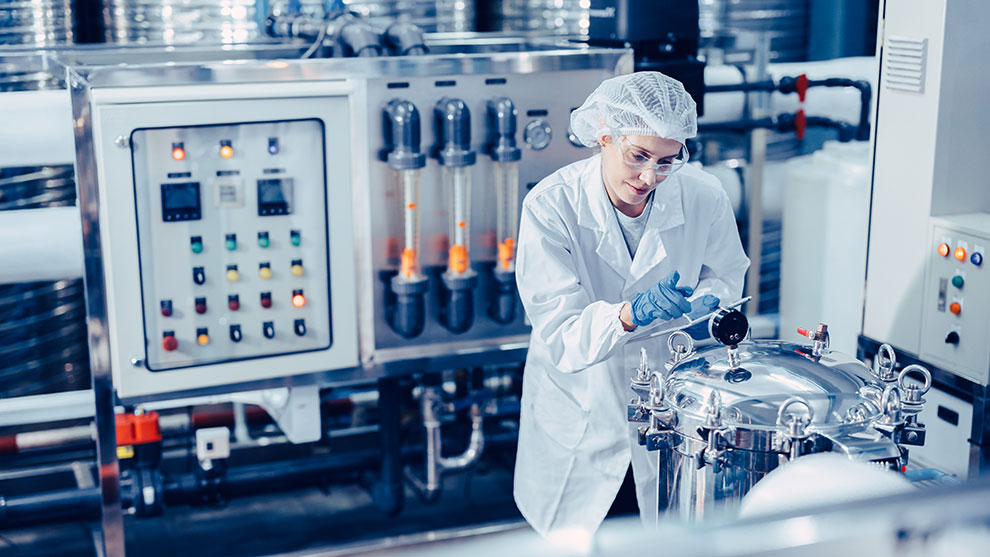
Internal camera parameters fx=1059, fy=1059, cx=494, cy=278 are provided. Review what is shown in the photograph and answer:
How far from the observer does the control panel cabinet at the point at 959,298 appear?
2.28 m

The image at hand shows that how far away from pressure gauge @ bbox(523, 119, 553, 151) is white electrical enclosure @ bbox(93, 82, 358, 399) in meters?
0.45

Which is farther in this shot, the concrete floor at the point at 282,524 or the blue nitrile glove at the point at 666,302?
the concrete floor at the point at 282,524

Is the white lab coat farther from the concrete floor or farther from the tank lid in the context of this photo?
the concrete floor

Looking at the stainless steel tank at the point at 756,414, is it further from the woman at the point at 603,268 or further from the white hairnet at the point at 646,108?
the white hairnet at the point at 646,108

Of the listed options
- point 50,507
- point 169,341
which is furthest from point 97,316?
point 50,507

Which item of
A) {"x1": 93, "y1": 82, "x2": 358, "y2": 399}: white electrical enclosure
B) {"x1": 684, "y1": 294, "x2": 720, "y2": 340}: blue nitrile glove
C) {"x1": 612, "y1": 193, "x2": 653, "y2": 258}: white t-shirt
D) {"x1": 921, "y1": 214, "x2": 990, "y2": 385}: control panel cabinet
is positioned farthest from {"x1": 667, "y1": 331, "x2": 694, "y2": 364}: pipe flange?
{"x1": 93, "y1": 82, "x2": 358, "y2": 399}: white electrical enclosure

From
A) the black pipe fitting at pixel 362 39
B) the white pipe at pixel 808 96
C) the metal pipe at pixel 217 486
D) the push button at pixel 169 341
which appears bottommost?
the metal pipe at pixel 217 486

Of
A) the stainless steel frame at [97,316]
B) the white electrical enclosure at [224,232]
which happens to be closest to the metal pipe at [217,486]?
the stainless steel frame at [97,316]

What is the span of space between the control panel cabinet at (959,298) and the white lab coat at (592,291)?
1.85ft

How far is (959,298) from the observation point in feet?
7.68

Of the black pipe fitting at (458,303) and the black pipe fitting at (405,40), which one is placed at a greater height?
the black pipe fitting at (405,40)

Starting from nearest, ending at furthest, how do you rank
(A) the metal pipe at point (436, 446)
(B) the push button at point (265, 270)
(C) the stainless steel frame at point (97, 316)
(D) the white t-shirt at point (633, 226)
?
(D) the white t-shirt at point (633, 226) → (C) the stainless steel frame at point (97, 316) → (B) the push button at point (265, 270) → (A) the metal pipe at point (436, 446)

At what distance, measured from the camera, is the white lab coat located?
1.95m

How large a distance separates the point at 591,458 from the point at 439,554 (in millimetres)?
1537
